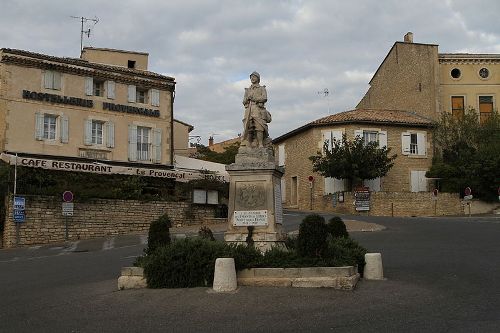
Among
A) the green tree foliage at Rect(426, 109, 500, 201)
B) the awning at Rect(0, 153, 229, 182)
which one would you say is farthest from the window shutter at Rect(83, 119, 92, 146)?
the green tree foliage at Rect(426, 109, 500, 201)

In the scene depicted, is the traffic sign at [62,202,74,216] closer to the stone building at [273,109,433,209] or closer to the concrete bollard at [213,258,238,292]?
the concrete bollard at [213,258,238,292]

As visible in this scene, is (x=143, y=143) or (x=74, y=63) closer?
(x=74, y=63)

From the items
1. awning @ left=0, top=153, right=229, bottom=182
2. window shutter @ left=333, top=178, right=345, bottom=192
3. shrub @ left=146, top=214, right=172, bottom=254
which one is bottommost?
shrub @ left=146, top=214, right=172, bottom=254

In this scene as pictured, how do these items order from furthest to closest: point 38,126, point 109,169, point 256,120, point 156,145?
point 156,145 → point 38,126 → point 109,169 → point 256,120

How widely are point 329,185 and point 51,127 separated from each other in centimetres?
1838

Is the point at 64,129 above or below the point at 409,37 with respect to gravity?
below

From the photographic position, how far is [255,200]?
11.1 m

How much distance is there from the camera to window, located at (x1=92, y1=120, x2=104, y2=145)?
103 ft

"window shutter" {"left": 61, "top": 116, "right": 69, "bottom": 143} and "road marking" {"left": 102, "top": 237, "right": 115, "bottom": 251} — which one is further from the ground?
"window shutter" {"left": 61, "top": 116, "right": 69, "bottom": 143}

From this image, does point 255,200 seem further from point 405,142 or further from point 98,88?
point 405,142

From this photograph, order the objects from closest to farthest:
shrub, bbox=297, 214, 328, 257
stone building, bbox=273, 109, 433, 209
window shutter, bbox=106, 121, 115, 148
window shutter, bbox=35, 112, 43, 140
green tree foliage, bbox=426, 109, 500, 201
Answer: shrub, bbox=297, 214, 328, 257
window shutter, bbox=35, 112, 43, 140
window shutter, bbox=106, 121, 115, 148
green tree foliage, bbox=426, 109, 500, 201
stone building, bbox=273, 109, 433, 209

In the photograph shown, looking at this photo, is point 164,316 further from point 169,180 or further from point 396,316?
point 169,180

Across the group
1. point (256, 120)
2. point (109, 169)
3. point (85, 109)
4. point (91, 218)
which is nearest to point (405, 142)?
point (109, 169)

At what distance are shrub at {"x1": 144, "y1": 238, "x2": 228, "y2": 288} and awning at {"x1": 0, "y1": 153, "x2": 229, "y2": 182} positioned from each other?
17817 mm
